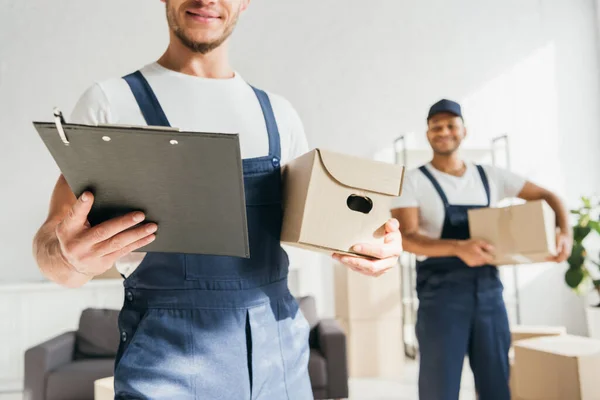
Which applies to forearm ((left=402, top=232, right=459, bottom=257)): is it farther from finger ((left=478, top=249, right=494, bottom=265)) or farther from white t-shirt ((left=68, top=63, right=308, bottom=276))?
white t-shirt ((left=68, top=63, right=308, bottom=276))

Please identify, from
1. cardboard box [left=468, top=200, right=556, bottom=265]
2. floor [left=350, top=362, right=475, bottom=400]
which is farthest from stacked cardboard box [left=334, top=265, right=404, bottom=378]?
cardboard box [left=468, top=200, right=556, bottom=265]

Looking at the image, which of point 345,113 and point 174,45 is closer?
point 174,45

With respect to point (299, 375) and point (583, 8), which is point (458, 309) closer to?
point (299, 375)

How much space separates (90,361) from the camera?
3438 millimetres

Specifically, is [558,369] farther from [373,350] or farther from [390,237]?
[390,237]

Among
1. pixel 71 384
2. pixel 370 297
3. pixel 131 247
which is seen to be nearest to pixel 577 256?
pixel 370 297

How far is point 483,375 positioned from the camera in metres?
2.21

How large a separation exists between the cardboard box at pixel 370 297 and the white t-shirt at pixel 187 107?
128 inches

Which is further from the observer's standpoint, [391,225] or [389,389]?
[389,389]

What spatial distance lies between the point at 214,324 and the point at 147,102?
42cm

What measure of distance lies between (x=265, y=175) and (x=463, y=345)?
150 cm

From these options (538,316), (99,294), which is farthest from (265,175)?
(538,316)

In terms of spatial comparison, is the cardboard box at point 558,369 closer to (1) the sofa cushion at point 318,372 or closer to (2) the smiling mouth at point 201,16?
(1) the sofa cushion at point 318,372

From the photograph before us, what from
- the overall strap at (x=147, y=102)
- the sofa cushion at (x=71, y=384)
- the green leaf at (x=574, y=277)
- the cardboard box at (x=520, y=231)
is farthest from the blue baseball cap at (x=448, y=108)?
the green leaf at (x=574, y=277)
